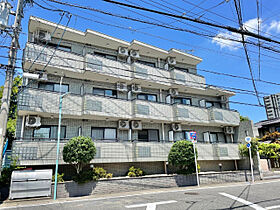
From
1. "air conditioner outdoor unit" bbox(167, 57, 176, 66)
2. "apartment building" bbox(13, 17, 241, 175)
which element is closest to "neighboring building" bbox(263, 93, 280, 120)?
"apartment building" bbox(13, 17, 241, 175)

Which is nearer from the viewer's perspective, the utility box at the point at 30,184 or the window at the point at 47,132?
the utility box at the point at 30,184

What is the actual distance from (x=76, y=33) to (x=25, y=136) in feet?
29.0

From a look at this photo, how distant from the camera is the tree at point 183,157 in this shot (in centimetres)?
1348

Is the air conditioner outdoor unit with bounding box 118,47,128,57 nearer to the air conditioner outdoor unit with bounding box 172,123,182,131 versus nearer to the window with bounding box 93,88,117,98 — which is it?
the window with bounding box 93,88,117,98

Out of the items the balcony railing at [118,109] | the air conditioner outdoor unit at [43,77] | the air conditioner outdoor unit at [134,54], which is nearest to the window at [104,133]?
the balcony railing at [118,109]

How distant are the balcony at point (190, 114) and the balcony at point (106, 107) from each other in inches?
169

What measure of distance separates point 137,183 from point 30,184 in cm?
586

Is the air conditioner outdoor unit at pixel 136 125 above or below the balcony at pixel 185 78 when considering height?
below

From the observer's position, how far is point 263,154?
64.4 ft

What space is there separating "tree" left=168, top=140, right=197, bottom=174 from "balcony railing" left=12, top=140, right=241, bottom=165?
1.59m

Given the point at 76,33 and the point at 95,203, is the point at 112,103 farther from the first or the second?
the point at 95,203

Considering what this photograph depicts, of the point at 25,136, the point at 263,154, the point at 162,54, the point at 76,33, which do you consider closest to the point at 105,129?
the point at 25,136

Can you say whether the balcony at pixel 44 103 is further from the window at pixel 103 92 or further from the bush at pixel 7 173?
the bush at pixel 7 173

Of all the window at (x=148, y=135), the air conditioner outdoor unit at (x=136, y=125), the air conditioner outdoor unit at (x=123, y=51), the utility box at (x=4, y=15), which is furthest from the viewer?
the air conditioner outdoor unit at (x=123, y=51)
